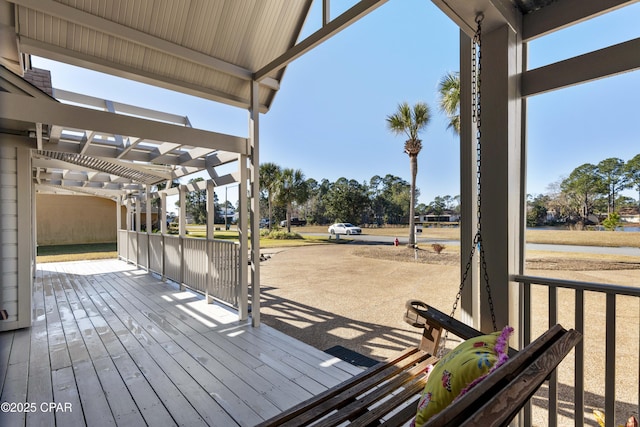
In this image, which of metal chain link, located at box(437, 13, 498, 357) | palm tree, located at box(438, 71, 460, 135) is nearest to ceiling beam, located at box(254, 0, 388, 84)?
metal chain link, located at box(437, 13, 498, 357)

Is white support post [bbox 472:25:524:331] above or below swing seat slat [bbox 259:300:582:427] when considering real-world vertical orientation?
above

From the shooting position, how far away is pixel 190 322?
370 centimetres

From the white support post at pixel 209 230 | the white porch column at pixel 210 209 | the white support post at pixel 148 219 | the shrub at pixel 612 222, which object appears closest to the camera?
the shrub at pixel 612 222

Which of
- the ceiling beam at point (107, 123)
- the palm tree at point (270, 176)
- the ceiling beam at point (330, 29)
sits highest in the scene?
the palm tree at point (270, 176)

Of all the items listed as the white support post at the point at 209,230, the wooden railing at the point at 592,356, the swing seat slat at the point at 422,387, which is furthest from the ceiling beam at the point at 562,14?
the white support post at the point at 209,230

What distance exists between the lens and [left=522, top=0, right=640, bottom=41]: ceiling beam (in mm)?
1475

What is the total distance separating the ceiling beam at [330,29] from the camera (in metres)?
2.30

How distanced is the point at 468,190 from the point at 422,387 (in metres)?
1.14

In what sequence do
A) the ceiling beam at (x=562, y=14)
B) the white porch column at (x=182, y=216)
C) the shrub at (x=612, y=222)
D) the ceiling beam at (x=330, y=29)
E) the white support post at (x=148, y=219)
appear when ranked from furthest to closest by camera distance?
the white support post at (x=148, y=219) < the white porch column at (x=182, y=216) < the ceiling beam at (x=330, y=29) < the shrub at (x=612, y=222) < the ceiling beam at (x=562, y=14)

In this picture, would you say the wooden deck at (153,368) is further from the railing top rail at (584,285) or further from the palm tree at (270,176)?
the palm tree at (270,176)

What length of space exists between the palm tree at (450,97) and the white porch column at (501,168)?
16.5 feet

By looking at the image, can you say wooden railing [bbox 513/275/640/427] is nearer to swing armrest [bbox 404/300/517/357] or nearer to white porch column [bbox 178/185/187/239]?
swing armrest [bbox 404/300/517/357]

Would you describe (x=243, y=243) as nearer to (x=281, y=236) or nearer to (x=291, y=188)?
(x=291, y=188)

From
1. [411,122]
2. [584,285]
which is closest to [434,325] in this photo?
[584,285]
